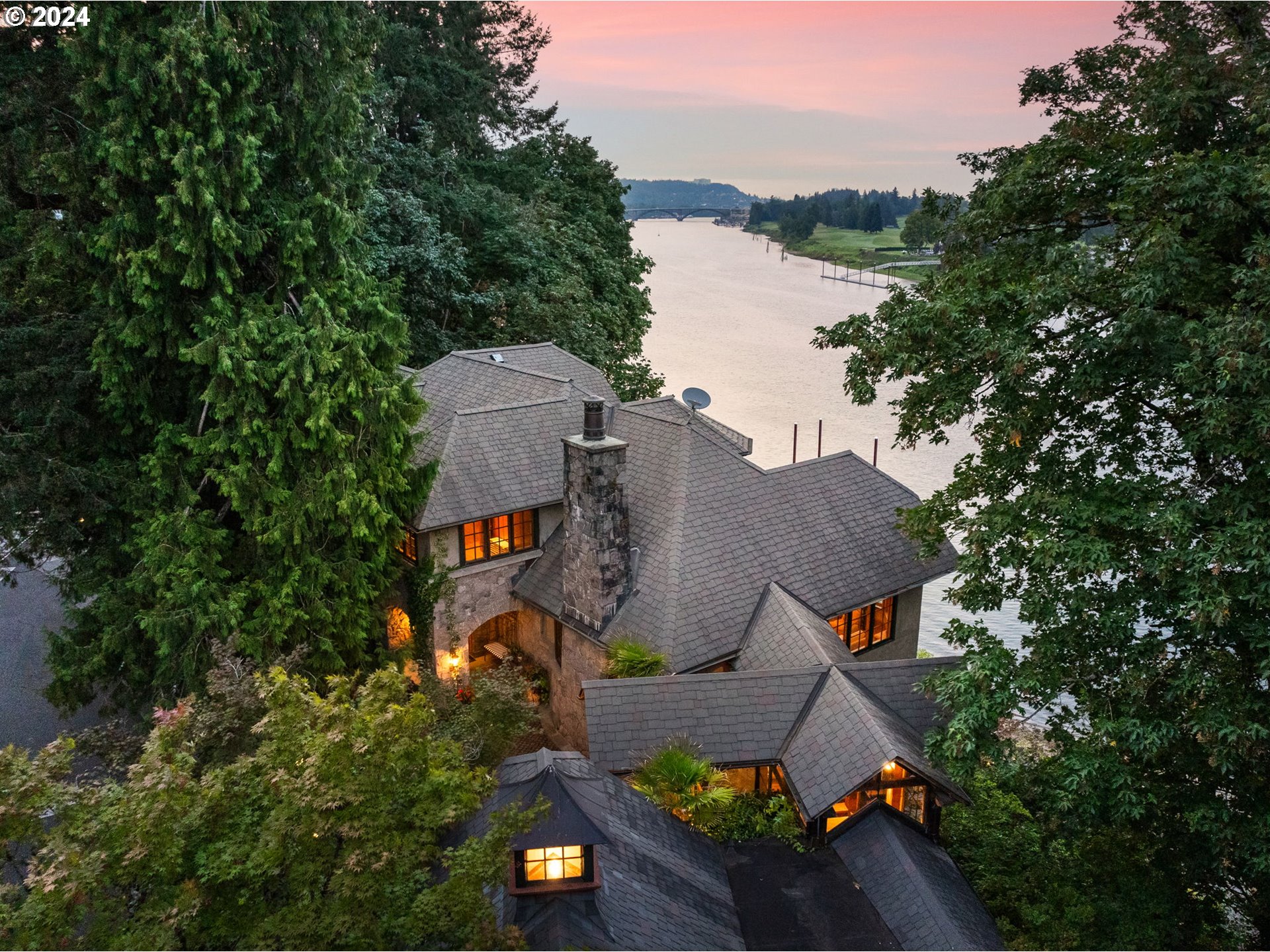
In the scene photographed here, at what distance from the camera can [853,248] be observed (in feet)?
379

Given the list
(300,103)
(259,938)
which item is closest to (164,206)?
(300,103)

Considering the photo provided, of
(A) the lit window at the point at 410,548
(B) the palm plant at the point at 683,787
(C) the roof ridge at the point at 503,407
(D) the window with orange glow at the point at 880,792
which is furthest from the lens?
(C) the roof ridge at the point at 503,407

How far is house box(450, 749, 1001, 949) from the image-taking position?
12484 mm

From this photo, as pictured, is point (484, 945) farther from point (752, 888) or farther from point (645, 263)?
point (645, 263)

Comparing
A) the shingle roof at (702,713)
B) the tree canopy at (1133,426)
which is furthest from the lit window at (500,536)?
the tree canopy at (1133,426)

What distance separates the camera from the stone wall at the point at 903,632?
77.0ft

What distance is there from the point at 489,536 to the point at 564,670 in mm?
3886

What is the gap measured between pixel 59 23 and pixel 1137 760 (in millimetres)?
22321

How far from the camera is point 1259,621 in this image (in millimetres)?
12883

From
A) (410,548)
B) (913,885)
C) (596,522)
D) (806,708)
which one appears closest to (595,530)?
(596,522)

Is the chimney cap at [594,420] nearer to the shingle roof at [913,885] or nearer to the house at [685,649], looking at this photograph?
the house at [685,649]

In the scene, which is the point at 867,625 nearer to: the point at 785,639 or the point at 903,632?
the point at 903,632

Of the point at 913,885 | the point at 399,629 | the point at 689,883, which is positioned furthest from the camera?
the point at 399,629

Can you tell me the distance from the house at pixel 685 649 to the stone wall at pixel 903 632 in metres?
0.07
